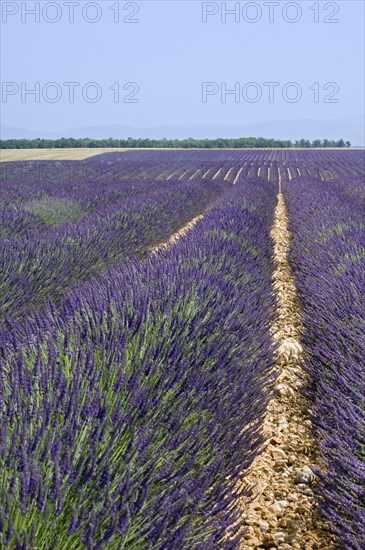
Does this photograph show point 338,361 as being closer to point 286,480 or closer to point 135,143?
point 286,480

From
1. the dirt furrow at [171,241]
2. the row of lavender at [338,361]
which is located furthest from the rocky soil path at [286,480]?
the dirt furrow at [171,241]

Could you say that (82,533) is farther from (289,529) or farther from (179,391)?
(289,529)

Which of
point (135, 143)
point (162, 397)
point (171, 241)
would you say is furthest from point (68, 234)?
point (135, 143)

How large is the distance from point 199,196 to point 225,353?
37.8 feet

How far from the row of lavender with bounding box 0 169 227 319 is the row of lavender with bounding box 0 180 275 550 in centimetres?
153

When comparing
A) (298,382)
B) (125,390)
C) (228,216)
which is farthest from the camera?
(228,216)

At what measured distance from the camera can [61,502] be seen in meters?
1.39

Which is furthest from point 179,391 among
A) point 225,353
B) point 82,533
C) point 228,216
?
point 228,216

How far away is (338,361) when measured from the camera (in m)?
2.91

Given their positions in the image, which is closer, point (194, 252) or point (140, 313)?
point (140, 313)

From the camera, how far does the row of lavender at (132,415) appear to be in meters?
1.45

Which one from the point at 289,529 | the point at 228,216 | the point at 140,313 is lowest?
the point at 289,529

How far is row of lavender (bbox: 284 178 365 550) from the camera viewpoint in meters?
1.96

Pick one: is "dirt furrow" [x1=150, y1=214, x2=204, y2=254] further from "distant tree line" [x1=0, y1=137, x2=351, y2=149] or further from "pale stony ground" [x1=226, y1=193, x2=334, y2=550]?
"distant tree line" [x1=0, y1=137, x2=351, y2=149]
